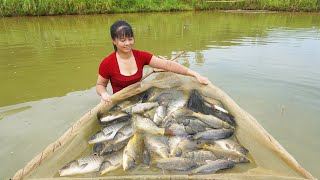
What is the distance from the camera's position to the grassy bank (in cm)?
1712

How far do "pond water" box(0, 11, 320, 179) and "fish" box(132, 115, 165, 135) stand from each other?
57.7 inches

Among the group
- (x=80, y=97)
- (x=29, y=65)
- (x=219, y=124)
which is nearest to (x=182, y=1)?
(x=29, y=65)

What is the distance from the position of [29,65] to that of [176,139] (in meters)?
5.82

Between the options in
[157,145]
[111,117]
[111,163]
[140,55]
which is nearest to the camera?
[111,163]

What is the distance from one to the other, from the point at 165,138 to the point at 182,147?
0.73 ft

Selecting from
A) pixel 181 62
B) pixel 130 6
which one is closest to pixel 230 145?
pixel 181 62

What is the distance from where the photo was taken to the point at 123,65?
3615 mm

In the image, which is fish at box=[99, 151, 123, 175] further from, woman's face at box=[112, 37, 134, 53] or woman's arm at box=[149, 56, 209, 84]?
woman's arm at box=[149, 56, 209, 84]

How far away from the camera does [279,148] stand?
8.36 feet

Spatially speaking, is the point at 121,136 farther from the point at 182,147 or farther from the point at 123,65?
the point at 123,65

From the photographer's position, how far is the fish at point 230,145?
8.97ft

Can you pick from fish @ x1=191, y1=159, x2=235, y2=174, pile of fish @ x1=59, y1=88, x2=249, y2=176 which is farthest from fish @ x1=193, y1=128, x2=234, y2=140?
fish @ x1=191, y1=159, x2=235, y2=174

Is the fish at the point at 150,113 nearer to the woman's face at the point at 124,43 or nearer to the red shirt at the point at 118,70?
the red shirt at the point at 118,70

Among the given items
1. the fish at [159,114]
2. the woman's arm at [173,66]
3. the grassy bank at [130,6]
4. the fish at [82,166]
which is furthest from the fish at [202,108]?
the grassy bank at [130,6]
